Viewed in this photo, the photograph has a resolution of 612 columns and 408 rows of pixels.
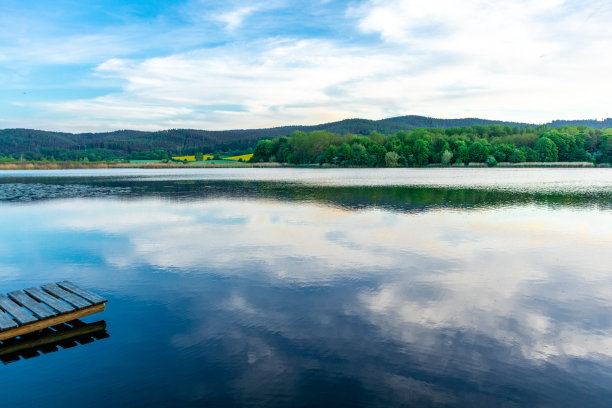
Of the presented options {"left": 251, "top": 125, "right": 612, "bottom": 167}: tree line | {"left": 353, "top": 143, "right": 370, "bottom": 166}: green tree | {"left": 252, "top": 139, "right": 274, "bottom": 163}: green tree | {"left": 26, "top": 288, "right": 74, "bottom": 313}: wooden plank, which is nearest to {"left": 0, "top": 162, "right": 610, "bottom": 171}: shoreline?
{"left": 251, "top": 125, "right": 612, "bottom": 167}: tree line

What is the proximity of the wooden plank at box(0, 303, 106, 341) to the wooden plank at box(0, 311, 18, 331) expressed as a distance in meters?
0.13

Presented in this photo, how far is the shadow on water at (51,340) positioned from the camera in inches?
373

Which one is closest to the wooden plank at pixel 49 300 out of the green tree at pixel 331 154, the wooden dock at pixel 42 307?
the wooden dock at pixel 42 307

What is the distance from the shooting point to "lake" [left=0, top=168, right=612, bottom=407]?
25.2 ft

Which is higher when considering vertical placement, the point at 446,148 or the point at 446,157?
the point at 446,148

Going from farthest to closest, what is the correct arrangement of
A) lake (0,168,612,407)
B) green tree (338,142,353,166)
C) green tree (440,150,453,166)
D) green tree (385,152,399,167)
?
1. green tree (338,142,353,166)
2. green tree (385,152,399,167)
3. green tree (440,150,453,166)
4. lake (0,168,612,407)

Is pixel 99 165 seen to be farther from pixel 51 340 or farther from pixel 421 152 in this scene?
pixel 51 340

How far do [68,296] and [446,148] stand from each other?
497ft

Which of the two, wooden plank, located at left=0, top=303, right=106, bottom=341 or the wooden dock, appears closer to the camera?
wooden plank, located at left=0, top=303, right=106, bottom=341

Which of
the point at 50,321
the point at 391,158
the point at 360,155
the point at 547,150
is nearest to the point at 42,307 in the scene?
the point at 50,321

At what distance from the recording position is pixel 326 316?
10.9 meters

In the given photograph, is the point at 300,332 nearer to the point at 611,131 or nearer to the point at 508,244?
the point at 508,244

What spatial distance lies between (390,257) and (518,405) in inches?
400

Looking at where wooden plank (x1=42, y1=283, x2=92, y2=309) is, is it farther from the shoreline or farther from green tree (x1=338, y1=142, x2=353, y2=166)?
green tree (x1=338, y1=142, x2=353, y2=166)
